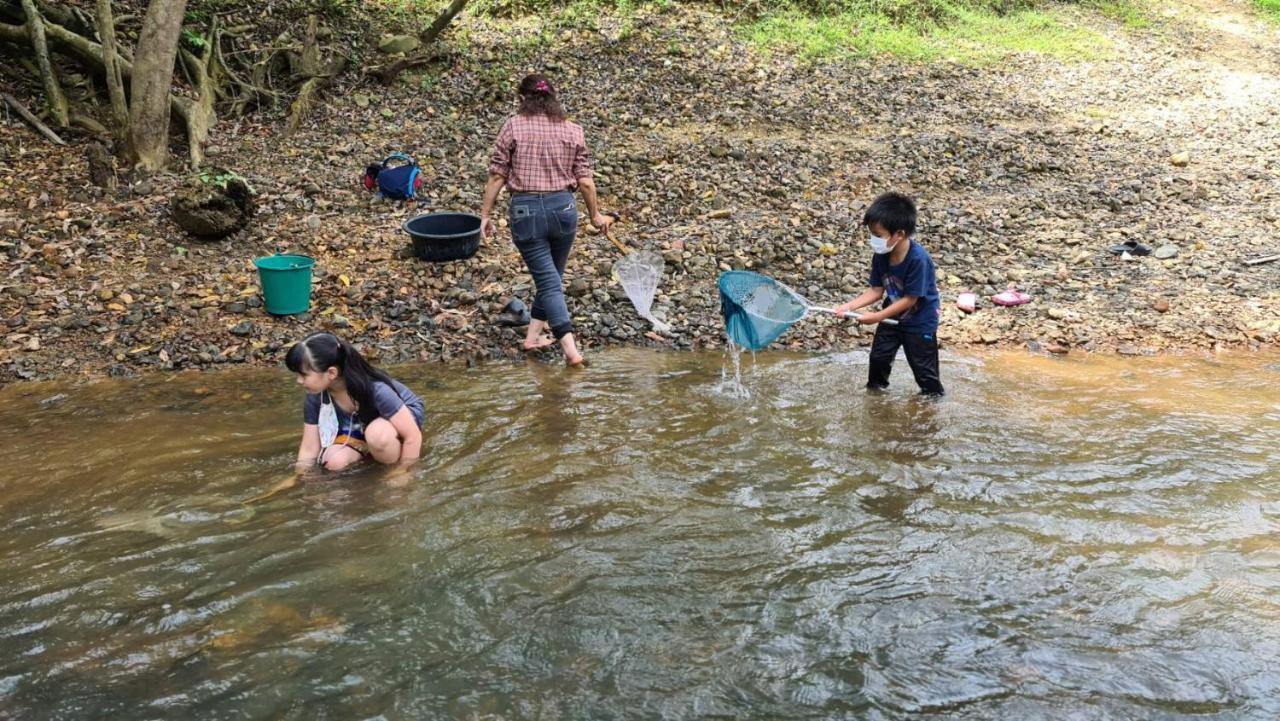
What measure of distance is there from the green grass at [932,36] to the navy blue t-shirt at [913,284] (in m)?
8.02

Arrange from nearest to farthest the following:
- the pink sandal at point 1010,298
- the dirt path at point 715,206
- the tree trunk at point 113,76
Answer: the dirt path at point 715,206 → the pink sandal at point 1010,298 → the tree trunk at point 113,76

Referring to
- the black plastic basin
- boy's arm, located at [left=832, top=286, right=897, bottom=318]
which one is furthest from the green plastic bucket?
boy's arm, located at [left=832, top=286, right=897, bottom=318]

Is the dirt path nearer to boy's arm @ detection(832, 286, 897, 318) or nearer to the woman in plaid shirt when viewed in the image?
the woman in plaid shirt

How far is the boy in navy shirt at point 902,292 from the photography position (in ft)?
15.3

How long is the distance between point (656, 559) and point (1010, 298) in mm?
4571

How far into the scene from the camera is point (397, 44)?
10.8m

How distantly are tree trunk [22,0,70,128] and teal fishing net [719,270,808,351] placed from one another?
7.28m

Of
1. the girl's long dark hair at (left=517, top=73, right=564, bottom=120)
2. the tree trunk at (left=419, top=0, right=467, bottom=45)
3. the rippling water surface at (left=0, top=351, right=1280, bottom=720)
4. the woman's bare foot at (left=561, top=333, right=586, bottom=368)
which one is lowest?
the rippling water surface at (left=0, top=351, right=1280, bottom=720)

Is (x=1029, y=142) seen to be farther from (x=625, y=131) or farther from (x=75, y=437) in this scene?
(x=75, y=437)

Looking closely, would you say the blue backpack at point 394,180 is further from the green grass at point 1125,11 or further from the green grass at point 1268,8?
the green grass at point 1268,8

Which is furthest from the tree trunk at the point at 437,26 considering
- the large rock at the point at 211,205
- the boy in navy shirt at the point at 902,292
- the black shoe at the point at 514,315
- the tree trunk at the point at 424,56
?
the boy in navy shirt at the point at 902,292

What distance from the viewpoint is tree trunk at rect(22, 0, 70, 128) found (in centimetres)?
859

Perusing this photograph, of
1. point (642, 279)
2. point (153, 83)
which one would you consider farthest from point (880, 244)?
point (153, 83)

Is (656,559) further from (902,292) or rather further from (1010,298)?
(1010,298)
